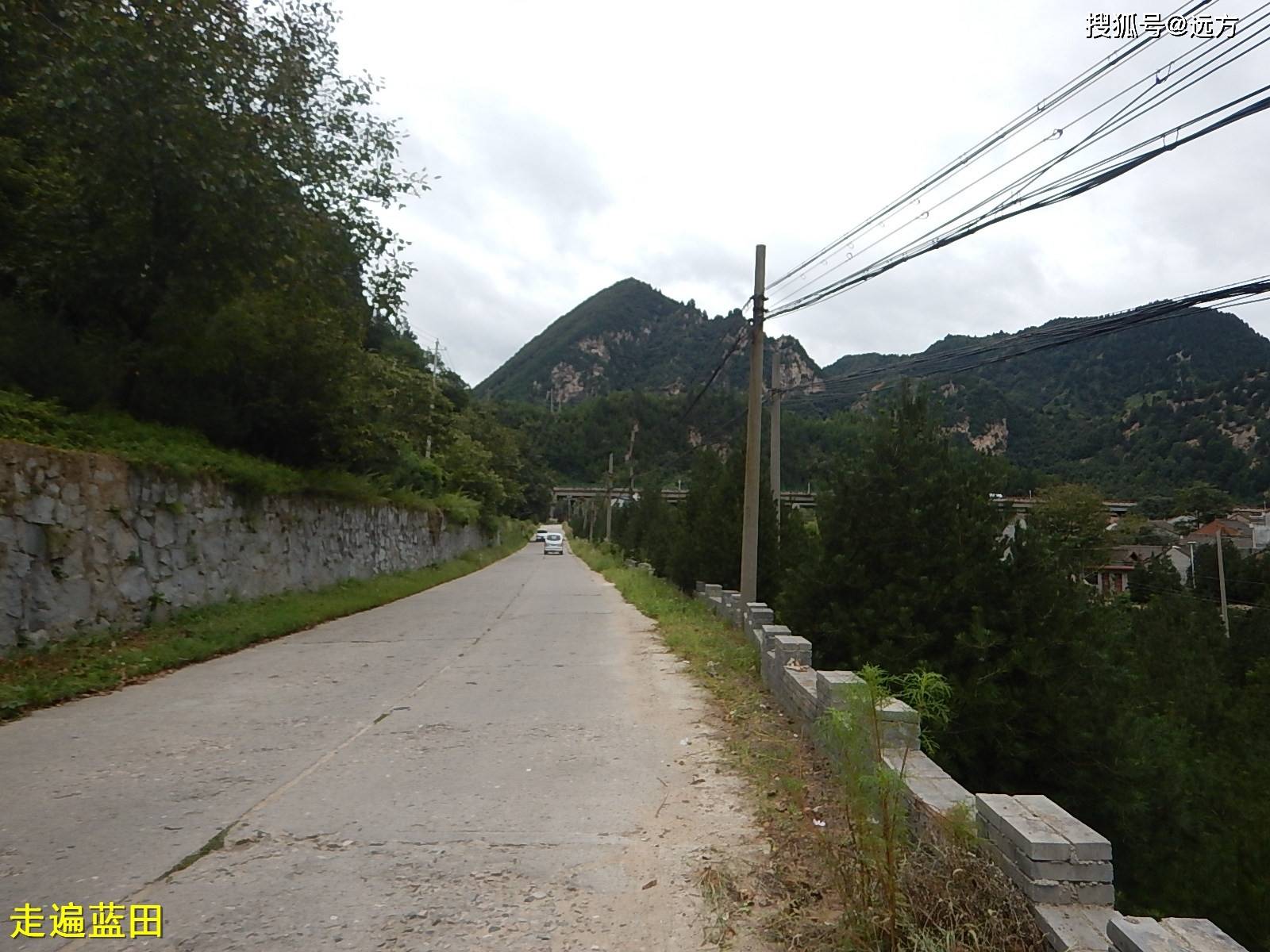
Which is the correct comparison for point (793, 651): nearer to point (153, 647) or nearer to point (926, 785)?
point (926, 785)

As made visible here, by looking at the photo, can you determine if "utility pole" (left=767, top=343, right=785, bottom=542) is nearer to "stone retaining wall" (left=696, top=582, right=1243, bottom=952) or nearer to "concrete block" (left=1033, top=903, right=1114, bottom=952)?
"stone retaining wall" (left=696, top=582, right=1243, bottom=952)

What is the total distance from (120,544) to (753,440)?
8.83m

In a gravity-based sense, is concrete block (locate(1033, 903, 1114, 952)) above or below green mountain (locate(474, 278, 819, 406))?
below

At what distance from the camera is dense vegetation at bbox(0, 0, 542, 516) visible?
12094 millimetres

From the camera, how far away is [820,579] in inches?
378

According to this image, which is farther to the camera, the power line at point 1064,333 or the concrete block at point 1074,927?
the power line at point 1064,333

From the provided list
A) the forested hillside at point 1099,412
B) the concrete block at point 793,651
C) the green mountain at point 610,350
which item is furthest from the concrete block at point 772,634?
the green mountain at point 610,350

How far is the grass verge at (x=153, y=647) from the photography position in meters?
8.42

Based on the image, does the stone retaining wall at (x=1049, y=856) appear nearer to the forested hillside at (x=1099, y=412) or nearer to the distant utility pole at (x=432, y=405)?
the forested hillside at (x=1099, y=412)

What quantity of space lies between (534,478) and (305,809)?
8409 centimetres

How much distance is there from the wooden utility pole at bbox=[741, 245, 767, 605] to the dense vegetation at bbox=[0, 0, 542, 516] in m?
7.18

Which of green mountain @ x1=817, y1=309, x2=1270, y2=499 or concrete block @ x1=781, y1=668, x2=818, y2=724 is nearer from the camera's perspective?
concrete block @ x1=781, y1=668, x2=818, y2=724

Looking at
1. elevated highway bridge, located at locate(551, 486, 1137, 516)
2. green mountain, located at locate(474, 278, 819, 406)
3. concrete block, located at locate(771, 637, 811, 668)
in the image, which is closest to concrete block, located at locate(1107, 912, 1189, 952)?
concrete block, located at locate(771, 637, 811, 668)

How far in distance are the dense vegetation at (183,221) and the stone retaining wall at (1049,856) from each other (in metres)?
9.99
